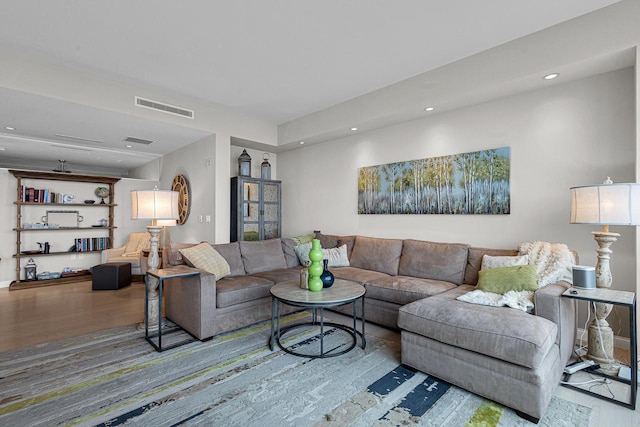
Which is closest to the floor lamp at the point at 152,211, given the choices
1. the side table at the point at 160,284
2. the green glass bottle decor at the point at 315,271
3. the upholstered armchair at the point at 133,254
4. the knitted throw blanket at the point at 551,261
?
the side table at the point at 160,284

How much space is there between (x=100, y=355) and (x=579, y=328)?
13.6 ft

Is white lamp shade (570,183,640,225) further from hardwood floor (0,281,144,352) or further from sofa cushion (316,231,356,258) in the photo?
hardwood floor (0,281,144,352)

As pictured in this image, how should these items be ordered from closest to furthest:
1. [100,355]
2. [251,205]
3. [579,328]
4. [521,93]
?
[100,355]
[579,328]
[521,93]
[251,205]

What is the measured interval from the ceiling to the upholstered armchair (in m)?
2.39

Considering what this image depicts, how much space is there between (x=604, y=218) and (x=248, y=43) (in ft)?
10.1

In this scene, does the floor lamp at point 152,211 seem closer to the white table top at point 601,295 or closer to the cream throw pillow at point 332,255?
the cream throw pillow at point 332,255

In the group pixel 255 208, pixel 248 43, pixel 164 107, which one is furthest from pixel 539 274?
pixel 164 107

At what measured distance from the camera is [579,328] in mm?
2773

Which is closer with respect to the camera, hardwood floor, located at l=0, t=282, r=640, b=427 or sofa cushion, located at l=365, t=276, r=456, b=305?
hardwood floor, located at l=0, t=282, r=640, b=427

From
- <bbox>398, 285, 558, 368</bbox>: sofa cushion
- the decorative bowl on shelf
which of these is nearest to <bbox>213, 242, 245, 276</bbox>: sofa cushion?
<bbox>398, 285, 558, 368</bbox>: sofa cushion

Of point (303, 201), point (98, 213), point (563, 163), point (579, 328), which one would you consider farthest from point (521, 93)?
point (98, 213)

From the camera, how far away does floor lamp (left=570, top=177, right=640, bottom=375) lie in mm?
2012

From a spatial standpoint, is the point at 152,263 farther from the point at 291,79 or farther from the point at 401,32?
the point at 401,32

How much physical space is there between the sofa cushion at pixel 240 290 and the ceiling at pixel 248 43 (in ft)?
7.33
